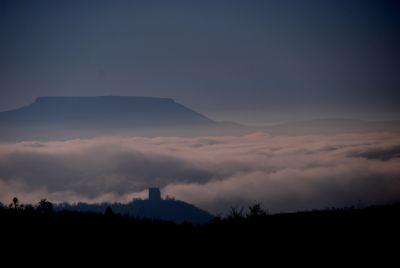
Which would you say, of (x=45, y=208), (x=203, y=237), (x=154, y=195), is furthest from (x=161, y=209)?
(x=203, y=237)

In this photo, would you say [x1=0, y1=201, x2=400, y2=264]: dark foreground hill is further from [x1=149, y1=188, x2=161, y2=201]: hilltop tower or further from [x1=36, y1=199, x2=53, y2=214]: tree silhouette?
[x1=149, y1=188, x2=161, y2=201]: hilltop tower

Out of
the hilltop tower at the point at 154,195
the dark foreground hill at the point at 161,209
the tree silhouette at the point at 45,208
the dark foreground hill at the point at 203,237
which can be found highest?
the hilltop tower at the point at 154,195

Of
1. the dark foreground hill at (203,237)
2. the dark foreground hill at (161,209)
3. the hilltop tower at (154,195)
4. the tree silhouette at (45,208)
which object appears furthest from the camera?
the hilltop tower at (154,195)

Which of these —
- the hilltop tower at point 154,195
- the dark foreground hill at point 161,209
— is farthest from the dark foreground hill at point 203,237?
the hilltop tower at point 154,195

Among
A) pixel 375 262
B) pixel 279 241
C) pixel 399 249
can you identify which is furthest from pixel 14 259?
pixel 399 249

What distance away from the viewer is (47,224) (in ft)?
42.2

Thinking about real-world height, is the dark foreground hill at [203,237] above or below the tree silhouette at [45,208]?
below

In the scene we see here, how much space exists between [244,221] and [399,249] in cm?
502

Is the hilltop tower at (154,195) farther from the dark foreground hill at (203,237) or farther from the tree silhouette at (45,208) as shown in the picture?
the dark foreground hill at (203,237)

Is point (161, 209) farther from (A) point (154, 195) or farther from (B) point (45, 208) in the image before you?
(B) point (45, 208)

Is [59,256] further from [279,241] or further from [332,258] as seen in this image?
[332,258]

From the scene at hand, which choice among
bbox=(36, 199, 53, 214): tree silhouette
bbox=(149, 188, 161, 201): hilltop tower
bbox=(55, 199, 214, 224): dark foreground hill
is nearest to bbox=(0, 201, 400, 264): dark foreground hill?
bbox=(36, 199, 53, 214): tree silhouette

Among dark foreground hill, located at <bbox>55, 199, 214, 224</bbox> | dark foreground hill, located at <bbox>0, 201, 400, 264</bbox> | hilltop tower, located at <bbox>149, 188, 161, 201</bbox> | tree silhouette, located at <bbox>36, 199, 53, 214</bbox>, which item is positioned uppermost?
hilltop tower, located at <bbox>149, 188, 161, 201</bbox>

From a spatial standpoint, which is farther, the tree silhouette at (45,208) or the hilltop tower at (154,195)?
the hilltop tower at (154,195)
